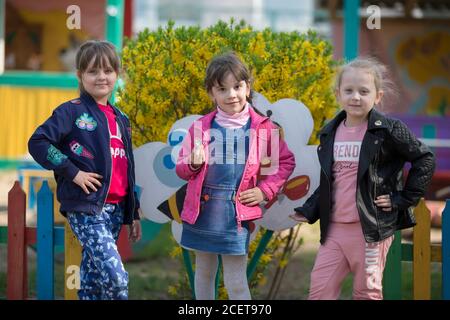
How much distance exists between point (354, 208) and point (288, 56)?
3.82ft

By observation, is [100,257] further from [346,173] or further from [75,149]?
[346,173]

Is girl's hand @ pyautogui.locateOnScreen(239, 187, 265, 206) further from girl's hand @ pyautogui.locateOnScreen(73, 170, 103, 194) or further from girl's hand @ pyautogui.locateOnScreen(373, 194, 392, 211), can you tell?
girl's hand @ pyautogui.locateOnScreen(73, 170, 103, 194)

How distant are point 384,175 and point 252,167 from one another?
61cm

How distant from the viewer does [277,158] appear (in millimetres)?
3432

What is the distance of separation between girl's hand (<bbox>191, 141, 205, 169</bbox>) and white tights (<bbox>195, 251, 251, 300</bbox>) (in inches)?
17.3

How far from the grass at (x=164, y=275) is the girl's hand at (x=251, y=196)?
4.17ft

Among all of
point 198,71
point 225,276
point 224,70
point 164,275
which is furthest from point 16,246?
point 164,275

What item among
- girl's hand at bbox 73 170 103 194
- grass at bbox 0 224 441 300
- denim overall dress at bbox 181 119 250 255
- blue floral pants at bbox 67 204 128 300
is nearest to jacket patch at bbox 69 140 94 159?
girl's hand at bbox 73 170 103 194

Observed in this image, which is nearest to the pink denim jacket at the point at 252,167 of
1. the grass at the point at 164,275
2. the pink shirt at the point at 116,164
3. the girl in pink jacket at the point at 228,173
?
the girl in pink jacket at the point at 228,173

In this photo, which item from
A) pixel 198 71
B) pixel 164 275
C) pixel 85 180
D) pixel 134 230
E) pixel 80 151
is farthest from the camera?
pixel 164 275

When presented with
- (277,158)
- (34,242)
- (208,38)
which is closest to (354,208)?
(277,158)

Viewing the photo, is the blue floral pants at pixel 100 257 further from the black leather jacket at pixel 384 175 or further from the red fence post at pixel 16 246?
the black leather jacket at pixel 384 175

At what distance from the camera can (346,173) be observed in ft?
10.6
